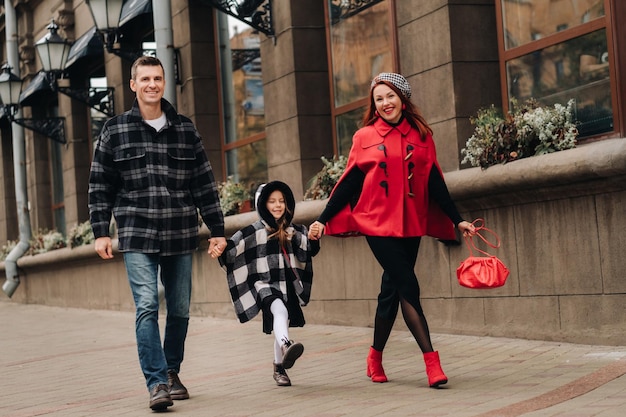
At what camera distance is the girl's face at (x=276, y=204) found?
7.38 meters

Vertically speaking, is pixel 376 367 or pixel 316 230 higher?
pixel 316 230

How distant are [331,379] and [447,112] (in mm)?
3306

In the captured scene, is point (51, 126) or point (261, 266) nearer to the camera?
point (261, 266)

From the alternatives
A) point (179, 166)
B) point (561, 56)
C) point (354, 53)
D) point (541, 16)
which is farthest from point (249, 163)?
point (179, 166)

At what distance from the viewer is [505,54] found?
9.88m

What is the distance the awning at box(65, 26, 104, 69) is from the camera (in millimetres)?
18416

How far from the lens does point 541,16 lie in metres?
9.34

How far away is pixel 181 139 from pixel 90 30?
12.7 m

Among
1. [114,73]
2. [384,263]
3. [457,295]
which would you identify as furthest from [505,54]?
[114,73]

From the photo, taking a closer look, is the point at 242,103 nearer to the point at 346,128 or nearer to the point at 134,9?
the point at 134,9

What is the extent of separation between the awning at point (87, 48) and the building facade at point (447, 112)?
1581mm

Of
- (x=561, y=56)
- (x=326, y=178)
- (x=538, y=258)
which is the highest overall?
(x=561, y=56)

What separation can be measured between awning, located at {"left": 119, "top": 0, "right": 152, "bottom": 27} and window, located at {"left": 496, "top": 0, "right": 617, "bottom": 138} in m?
6.34

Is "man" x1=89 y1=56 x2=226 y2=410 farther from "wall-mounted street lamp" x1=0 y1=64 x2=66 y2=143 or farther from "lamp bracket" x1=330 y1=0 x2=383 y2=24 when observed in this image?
→ "wall-mounted street lamp" x1=0 y1=64 x2=66 y2=143
